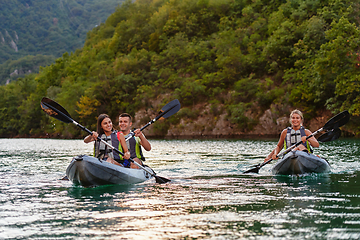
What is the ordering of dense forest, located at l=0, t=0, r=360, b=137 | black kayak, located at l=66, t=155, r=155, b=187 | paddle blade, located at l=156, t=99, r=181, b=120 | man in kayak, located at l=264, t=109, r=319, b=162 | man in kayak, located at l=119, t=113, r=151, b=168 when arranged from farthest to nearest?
dense forest, located at l=0, t=0, r=360, b=137 < paddle blade, located at l=156, t=99, r=181, b=120 < man in kayak, located at l=264, t=109, r=319, b=162 < man in kayak, located at l=119, t=113, r=151, b=168 < black kayak, located at l=66, t=155, r=155, b=187

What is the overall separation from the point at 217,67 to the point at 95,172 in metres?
51.3

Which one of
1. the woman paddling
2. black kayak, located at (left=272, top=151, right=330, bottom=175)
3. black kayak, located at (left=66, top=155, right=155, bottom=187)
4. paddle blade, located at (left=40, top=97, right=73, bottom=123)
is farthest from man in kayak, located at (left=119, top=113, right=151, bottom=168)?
black kayak, located at (left=272, top=151, right=330, bottom=175)

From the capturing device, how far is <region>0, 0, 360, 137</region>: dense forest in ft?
119

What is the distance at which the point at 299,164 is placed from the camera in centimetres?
1027

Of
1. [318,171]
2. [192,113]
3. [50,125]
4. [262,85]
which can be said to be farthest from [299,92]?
[50,125]

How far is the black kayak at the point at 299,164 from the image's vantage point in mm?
10234

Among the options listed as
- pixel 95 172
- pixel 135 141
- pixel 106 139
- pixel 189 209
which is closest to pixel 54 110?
pixel 106 139

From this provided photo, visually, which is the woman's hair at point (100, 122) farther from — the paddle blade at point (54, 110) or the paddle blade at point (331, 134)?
the paddle blade at point (331, 134)

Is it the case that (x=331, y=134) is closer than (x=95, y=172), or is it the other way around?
(x=95, y=172)

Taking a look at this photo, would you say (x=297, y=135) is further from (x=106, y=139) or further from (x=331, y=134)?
(x=106, y=139)

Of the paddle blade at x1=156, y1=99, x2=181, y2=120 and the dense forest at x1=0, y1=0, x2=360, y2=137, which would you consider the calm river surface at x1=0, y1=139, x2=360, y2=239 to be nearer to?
the paddle blade at x1=156, y1=99, x2=181, y2=120

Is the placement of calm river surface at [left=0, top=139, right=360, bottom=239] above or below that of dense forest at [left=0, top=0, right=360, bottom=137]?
below

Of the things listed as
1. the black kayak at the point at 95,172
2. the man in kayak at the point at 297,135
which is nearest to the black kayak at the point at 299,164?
the man in kayak at the point at 297,135

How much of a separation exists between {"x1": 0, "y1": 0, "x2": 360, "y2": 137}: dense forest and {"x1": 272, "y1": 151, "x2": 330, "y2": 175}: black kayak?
75.2 ft
